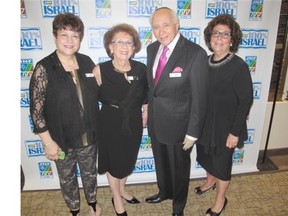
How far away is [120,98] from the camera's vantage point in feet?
6.80

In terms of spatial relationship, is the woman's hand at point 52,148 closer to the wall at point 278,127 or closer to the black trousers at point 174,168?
the black trousers at point 174,168

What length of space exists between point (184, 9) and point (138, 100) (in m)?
1.01

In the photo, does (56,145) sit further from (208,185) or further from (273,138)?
(273,138)

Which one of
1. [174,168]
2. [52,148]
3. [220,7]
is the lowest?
[174,168]

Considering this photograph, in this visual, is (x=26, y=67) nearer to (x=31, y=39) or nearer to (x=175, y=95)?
(x=31, y=39)

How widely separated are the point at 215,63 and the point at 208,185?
4.56ft

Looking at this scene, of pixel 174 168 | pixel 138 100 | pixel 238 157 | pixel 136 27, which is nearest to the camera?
pixel 138 100

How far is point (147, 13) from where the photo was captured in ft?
8.07

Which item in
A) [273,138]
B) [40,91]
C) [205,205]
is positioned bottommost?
[205,205]

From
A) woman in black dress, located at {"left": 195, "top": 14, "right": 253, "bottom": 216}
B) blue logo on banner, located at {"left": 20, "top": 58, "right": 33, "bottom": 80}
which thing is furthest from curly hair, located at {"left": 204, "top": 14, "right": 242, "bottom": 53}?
blue logo on banner, located at {"left": 20, "top": 58, "right": 33, "bottom": 80}

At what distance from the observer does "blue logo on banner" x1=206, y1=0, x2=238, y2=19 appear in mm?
2514

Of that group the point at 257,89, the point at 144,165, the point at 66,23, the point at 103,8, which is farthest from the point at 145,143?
the point at 66,23

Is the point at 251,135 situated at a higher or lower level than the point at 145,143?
higher
